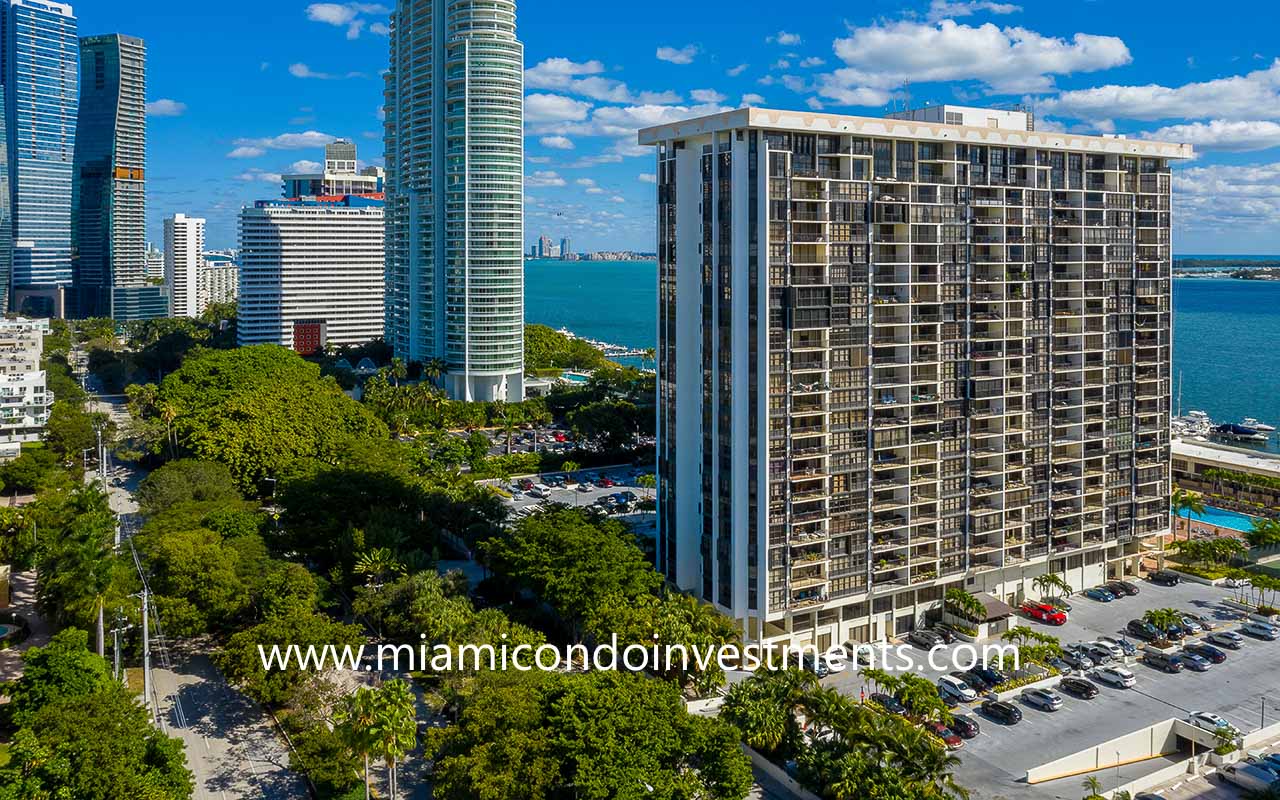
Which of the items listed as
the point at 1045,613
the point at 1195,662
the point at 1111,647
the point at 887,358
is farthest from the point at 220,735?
the point at 1195,662

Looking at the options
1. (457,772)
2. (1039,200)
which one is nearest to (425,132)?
(1039,200)

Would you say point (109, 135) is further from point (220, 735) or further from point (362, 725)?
point (362, 725)

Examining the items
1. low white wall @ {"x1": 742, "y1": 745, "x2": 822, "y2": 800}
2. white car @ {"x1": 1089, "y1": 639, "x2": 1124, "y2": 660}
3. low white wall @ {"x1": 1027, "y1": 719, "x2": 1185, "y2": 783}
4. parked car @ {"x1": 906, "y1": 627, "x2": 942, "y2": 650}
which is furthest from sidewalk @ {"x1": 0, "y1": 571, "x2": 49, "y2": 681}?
white car @ {"x1": 1089, "y1": 639, "x2": 1124, "y2": 660}

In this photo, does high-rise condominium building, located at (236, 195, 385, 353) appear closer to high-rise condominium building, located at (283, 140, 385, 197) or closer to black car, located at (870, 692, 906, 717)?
high-rise condominium building, located at (283, 140, 385, 197)

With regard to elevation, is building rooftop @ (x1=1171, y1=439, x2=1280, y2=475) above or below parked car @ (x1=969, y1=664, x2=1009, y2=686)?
above

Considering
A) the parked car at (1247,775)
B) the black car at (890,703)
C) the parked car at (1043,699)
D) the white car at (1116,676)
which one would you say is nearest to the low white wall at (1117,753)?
the parked car at (1247,775)

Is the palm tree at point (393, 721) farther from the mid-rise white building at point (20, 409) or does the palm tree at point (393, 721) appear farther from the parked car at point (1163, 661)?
A: the mid-rise white building at point (20, 409)

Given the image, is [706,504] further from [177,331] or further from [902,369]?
[177,331]
